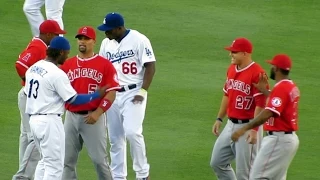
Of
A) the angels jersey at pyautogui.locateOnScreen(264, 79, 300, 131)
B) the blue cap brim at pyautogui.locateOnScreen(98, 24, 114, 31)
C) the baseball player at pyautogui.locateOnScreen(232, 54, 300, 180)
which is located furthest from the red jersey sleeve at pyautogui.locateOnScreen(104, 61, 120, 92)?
the angels jersey at pyautogui.locateOnScreen(264, 79, 300, 131)

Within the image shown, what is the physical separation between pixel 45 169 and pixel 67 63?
1.36 m

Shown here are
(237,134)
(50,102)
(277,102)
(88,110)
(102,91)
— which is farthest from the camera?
(88,110)

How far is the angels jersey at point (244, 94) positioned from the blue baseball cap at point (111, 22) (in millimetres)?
1510

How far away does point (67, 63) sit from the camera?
1047cm

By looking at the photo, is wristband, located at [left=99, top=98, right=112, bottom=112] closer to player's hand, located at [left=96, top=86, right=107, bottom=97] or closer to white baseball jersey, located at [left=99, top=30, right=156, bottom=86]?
player's hand, located at [left=96, top=86, right=107, bottom=97]

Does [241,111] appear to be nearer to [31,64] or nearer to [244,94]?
[244,94]

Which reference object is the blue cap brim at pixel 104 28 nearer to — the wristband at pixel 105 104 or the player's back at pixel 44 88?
the wristband at pixel 105 104

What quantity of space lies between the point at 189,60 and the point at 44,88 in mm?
5804

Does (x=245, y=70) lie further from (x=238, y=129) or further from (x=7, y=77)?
(x=7, y=77)

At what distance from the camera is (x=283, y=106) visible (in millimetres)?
9664

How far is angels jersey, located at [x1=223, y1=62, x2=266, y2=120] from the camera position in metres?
10.1

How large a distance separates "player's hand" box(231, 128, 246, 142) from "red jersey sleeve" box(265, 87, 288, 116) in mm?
455

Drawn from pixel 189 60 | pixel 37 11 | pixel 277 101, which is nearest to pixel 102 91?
pixel 277 101

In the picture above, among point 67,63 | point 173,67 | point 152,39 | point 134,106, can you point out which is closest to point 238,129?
point 134,106
